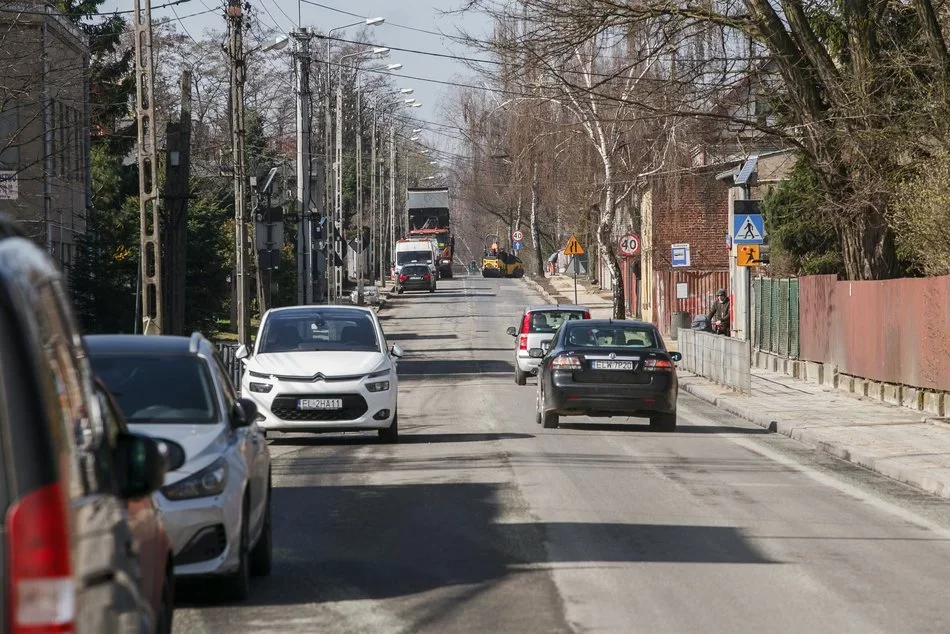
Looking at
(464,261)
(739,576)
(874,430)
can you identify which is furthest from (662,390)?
(464,261)

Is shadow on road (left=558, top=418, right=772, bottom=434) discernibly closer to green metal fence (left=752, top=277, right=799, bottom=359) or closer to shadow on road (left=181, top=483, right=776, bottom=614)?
shadow on road (left=181, top=483, right=776, bottom=614)

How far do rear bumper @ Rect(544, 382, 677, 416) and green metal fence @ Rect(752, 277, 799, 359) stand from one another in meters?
13.8

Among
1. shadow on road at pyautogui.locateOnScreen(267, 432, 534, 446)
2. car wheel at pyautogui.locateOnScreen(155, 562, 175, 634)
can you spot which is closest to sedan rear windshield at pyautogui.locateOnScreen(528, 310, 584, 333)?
shadow on road at pyautogui.locateOnScreen(267, 432, 534, 446)

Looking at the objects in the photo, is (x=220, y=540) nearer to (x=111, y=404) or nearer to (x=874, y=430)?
(x=111, y=404)

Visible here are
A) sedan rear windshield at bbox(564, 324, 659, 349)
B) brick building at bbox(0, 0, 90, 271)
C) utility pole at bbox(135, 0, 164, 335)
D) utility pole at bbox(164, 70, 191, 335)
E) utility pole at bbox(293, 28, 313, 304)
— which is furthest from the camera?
utility pole at bbox(293, 28, 313, 304)

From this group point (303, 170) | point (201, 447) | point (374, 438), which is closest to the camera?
point (201, 447)

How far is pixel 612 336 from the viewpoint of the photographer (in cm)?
2139

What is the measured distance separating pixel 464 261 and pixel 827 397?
167 meters

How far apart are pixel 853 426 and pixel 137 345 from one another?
13973 mm

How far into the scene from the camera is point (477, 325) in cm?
5828

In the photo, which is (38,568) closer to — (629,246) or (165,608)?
(165,608)

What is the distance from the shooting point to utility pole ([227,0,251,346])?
99.9 ft

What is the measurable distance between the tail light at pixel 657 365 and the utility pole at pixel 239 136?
A: 11.9 metres

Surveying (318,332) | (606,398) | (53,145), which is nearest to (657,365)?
(606,398)
